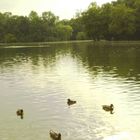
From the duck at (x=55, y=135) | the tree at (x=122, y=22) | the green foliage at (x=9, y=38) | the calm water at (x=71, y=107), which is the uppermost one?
the tree at (x=122, y=22)

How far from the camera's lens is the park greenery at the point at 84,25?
406 feet

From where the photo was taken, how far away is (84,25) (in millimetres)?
143750

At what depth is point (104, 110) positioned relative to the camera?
27.0 m

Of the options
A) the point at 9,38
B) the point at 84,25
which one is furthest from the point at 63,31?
the point at 84,25

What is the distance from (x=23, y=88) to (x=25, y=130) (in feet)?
47.3

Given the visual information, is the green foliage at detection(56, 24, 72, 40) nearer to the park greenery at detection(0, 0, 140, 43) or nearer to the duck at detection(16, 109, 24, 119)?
the park greenery at detection(0, 0, 140, 43)

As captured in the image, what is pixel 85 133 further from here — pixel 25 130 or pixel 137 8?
pixel 137 8

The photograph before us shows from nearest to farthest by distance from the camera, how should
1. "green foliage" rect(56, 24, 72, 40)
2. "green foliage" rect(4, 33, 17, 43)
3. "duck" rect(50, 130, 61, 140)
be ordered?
"duck" rect(50, 130, 61, 140)
"green foliage" rect(4, 33, 17, 43)
"green foliage" rect(56, 24, 72, 40)

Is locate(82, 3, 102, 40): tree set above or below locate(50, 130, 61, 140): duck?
above

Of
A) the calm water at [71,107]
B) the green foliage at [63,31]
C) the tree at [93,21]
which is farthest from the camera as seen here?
the green foliage at [63,31]

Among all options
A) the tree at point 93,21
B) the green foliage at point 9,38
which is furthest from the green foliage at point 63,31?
the tree at point 93,21

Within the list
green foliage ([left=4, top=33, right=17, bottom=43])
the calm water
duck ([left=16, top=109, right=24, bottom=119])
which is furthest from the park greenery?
duck ([left=16, top=109, right=24, bottom=119])

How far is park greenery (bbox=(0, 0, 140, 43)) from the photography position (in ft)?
406

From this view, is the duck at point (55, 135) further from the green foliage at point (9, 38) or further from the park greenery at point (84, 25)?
the green foliage at point (9, 38)
